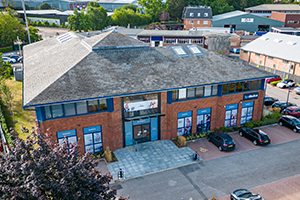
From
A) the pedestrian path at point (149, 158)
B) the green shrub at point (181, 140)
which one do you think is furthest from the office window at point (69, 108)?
the green shrub at point (181, 140)

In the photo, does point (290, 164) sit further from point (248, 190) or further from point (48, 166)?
point (48, 166)

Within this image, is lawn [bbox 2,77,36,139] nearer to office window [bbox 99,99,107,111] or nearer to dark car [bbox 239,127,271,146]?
office window [bbox 99,99,107,111]

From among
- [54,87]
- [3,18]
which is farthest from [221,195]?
[3,18]

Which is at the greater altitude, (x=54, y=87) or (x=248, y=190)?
(x=54, y=87)

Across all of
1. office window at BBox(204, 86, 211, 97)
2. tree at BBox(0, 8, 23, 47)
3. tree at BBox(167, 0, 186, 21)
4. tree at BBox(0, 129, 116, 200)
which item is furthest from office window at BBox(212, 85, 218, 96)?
tree at BBox(167, 0, 186, 21)

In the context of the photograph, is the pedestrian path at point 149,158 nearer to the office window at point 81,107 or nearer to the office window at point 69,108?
the office window at point 81,107

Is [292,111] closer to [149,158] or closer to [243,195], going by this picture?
[243,195]
